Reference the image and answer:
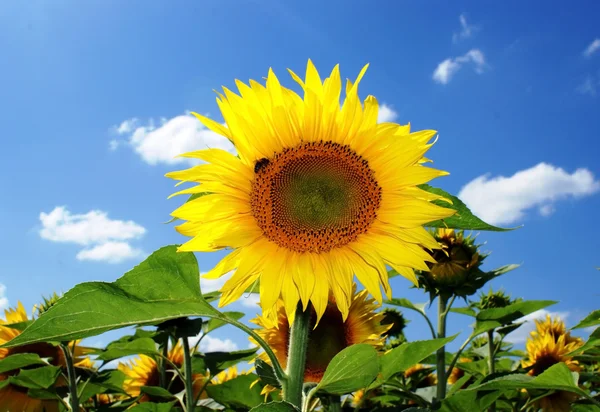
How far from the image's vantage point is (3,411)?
4133 millimetres

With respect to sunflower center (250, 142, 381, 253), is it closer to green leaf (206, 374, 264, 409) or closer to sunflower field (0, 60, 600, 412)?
sunflower field (0, 60, 600, 412)

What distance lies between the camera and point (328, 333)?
9.22ft

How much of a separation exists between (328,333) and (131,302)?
1.34 m

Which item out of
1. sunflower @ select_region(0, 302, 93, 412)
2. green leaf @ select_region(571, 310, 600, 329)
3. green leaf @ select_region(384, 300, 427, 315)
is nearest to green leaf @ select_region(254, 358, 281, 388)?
green leaf @ select_region(571, 310, 600, 329)

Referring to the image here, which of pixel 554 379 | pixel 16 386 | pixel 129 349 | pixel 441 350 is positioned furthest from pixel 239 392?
pixel 16 386

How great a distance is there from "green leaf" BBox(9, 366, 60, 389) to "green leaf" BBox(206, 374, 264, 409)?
86cm

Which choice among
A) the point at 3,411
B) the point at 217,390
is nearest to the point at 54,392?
the point at 3,411

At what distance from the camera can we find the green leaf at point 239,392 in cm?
307

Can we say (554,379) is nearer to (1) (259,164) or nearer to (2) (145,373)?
(1) (259,164)

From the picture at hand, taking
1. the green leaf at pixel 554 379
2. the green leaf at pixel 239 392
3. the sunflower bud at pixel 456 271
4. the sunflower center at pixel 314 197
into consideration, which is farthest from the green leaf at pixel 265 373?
the sunflower bud at pixel 456 271

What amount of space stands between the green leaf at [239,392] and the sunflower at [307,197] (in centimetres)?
129

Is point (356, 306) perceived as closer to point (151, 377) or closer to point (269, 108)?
point (269, 108)

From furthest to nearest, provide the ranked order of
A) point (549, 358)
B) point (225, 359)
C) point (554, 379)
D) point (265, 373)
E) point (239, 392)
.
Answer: point (549, 358)
point (225, 359)
point (239, 392)
point (554, 379)
point (265, 373)

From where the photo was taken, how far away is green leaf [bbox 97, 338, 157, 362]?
11.5 ft
